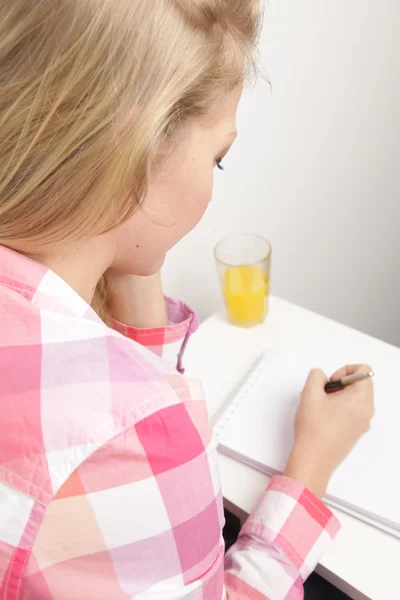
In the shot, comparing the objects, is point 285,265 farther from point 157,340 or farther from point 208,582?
point 208,582

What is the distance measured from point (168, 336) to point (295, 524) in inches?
13.2

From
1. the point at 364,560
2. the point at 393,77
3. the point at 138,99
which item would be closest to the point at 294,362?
the point at 364,560

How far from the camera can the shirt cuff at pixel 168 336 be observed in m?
0.86

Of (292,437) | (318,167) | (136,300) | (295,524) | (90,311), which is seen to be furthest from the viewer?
(318,167)

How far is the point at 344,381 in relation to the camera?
75 cm

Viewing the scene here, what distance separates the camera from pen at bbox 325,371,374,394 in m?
0.74

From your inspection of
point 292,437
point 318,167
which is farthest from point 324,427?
point 318,167

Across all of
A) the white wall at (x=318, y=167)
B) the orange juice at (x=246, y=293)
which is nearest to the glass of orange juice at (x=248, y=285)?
the orange juice at (x=246, y=293)

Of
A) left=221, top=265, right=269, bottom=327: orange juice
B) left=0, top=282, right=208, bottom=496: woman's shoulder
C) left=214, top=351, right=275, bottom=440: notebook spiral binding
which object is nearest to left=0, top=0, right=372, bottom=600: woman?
left=0, top=282, right=208, bottom=496: woman's shoulder

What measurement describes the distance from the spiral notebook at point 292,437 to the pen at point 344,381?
1.9 inches

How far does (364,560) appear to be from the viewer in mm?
614

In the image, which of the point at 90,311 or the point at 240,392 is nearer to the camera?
the point at 90,311

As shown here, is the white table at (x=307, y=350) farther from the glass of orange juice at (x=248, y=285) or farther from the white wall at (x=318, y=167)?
the white wall at (x=318, y=167)

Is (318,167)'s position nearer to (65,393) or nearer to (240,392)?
(240,392)
